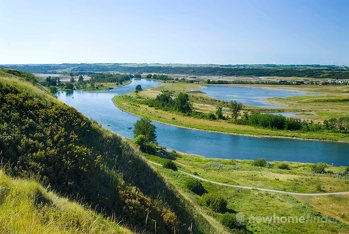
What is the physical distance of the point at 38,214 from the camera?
7.04 metres

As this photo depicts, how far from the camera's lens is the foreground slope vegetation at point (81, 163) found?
12.1 metres

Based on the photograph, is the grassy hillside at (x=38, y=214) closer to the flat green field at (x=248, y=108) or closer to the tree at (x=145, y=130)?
the tree at (x=145, y=130)

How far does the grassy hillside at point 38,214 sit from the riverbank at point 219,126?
8964 cm

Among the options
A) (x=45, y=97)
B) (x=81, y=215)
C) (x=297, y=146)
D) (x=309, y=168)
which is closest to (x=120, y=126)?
(x=297, y=146)


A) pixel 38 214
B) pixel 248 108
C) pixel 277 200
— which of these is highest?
pixel 38 214

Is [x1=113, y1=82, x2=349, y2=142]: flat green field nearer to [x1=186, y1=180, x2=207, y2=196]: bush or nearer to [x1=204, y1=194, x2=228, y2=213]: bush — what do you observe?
[x1=186, y1=180, x2=207, y2=196]: bush

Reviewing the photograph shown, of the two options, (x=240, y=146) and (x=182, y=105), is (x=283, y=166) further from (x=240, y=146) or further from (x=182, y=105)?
(x=182, y=105)

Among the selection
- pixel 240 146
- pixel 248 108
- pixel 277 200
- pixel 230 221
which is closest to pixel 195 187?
pixel 230 221

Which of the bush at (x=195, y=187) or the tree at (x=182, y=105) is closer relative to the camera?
the bush at (x=195, y=187)

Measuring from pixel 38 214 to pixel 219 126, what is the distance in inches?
3823

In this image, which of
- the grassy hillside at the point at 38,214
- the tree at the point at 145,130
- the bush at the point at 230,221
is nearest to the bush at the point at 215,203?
the bush at the point at 230,221

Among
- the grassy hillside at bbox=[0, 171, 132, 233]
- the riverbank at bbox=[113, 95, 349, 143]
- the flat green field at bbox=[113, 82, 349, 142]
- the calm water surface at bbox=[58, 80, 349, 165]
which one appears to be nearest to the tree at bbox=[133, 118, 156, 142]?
the calm water surface at bbox=[58, 80, 349, 165]

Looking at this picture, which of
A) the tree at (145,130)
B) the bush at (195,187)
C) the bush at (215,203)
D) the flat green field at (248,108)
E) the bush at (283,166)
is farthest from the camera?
the flat green field at (248,108)

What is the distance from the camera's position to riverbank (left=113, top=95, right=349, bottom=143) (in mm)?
92625
